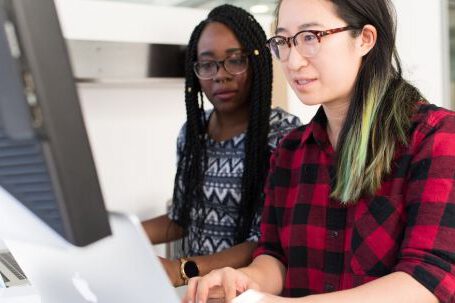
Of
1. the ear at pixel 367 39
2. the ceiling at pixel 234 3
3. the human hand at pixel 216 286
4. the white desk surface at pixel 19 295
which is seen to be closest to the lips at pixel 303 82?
the ear at pixel 367 39

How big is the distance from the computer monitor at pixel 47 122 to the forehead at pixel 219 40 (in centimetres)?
108

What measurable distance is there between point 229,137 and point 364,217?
595mm

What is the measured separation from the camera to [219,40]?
4.71 feet

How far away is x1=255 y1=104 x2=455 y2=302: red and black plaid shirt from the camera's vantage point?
841 millimetres

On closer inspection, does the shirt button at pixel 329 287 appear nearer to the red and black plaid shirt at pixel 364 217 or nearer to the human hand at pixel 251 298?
the red and black plaid shirt at pixel 364 217

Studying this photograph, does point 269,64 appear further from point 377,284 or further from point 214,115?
point 377,284

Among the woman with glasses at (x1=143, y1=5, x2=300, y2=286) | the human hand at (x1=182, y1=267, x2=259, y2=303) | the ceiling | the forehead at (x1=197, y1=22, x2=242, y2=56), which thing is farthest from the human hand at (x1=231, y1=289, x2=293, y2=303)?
the ceiling

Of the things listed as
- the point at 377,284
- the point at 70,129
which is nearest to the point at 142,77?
the point at 377,284

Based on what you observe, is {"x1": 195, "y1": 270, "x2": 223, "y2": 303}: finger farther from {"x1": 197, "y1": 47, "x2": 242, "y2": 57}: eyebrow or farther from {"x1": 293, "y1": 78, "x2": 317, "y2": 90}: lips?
{"x1": 197, "y1": 47, "x2": 242, "y2": 57}: eyebrow

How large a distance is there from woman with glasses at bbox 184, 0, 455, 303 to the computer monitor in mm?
486

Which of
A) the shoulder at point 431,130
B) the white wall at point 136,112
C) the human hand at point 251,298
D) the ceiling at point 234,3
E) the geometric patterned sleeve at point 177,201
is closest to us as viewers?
the human hand at point 251,298

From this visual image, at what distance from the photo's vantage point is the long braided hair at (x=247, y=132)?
54.7 inches

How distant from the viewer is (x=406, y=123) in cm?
96

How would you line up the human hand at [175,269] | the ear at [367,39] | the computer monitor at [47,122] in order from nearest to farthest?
the computer monitor at [47,122] < the ear at [367,39] < the human hand at [175,269]
